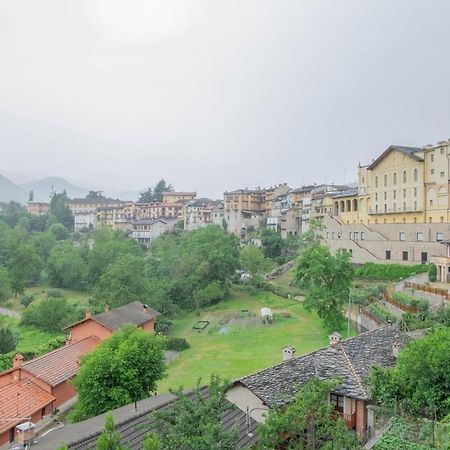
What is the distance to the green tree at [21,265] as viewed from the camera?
67.7 metres

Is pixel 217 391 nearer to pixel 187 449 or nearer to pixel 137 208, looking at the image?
pixel 187 449

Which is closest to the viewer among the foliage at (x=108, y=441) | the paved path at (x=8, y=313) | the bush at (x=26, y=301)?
the foliage at (x=108, y=441)

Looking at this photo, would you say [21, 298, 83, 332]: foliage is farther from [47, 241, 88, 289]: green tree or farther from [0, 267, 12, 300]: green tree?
[47, 241, 88, 289]: green tree

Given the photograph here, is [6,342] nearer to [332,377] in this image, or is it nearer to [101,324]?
[101,324]

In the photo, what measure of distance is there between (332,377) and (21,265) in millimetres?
66136

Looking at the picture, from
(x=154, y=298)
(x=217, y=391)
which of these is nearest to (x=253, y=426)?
(x=217, y=391)

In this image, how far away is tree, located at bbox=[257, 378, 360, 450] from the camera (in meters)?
10.5

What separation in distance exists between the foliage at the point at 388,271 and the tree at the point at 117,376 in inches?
1252

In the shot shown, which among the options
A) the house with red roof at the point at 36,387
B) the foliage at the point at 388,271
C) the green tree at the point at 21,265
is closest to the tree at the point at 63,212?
the green tree at the point at 21,265

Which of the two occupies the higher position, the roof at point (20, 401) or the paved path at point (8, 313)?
the roof at point (20, 401)

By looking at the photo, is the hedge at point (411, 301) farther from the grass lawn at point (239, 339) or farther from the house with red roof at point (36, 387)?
the house with red roof at point (36, 387)

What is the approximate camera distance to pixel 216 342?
37.7 m

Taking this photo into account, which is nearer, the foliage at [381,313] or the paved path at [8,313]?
the foliage at [381,313]

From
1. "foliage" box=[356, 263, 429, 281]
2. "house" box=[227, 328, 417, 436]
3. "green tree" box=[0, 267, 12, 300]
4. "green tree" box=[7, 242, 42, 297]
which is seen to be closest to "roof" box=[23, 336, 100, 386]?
"house" box=[227, 328, 417, 436]
